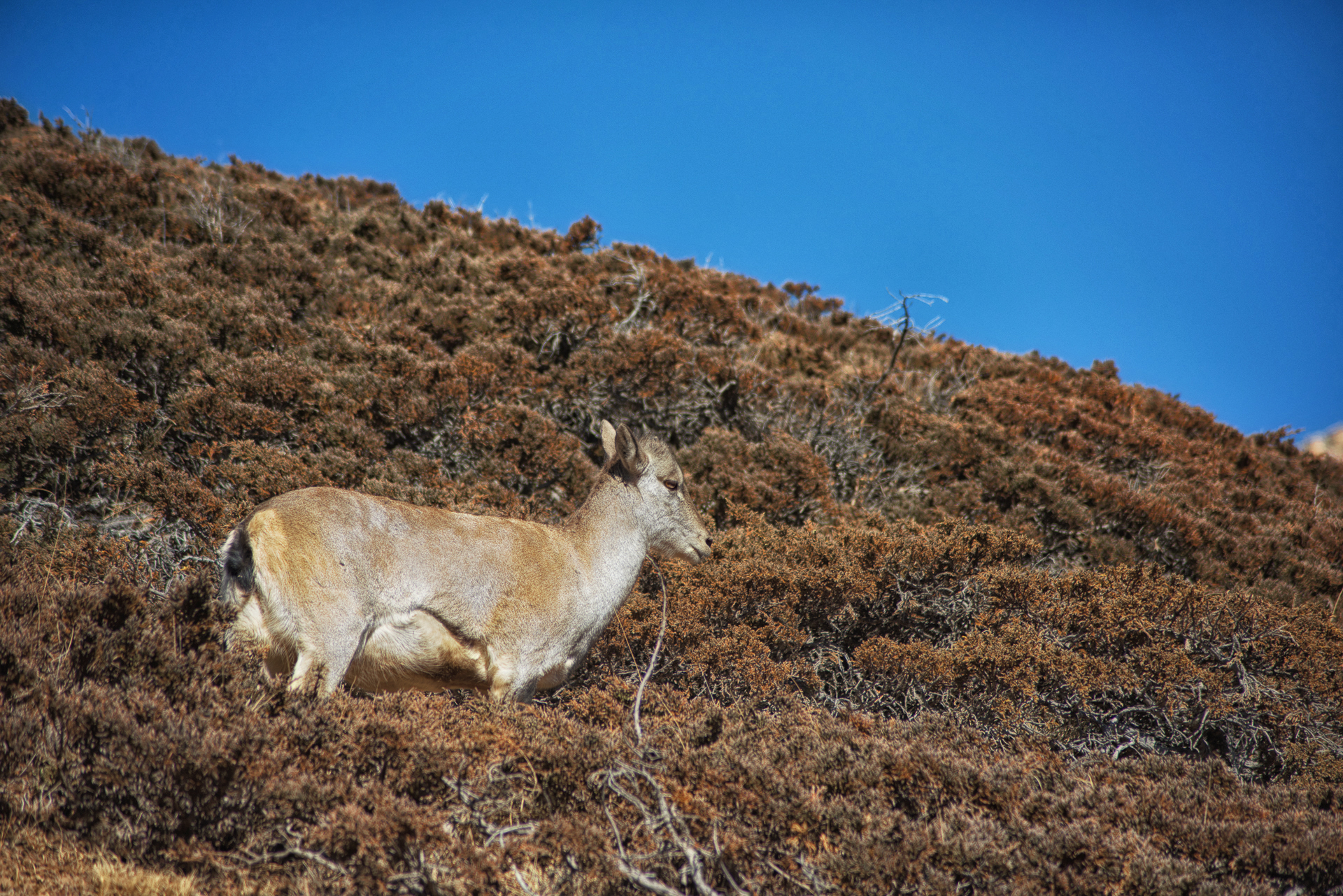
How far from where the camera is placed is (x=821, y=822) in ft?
12.8

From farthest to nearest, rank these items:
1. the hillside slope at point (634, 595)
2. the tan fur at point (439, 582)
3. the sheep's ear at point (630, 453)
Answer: the sheep's ear at point (630, 453) → the tan fur at point (439, 582) → the hillside slope at point (634, 595)

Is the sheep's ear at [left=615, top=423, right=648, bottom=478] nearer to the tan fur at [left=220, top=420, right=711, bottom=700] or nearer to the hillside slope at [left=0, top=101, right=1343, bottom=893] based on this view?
the tan fur at [left=220, top=420, right=711, bottom=700]

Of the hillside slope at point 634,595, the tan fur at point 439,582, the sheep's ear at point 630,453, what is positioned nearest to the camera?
the hillside slope at point 634,595

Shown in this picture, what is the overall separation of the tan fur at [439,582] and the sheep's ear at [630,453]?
0.04 feet

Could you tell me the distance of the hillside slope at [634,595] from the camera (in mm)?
3652

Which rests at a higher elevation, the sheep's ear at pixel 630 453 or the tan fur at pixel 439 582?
the sheep's ear at pixel 630 453

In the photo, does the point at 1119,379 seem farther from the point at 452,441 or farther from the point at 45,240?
the point at 45,240

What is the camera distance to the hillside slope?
3.65 m

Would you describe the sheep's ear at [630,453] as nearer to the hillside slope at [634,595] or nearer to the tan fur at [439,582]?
the tan fur at [439,582]

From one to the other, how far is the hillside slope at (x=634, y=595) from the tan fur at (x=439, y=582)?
36 centimetres

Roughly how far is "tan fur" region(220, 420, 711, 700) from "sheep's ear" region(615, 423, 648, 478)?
13 mm

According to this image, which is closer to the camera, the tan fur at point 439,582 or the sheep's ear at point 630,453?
the tan fur at point 439,582

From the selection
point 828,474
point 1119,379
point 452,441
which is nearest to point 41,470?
point 452,441

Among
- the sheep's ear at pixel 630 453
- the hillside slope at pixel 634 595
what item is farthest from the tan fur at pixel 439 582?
the hillside slope at pixel 634 595
